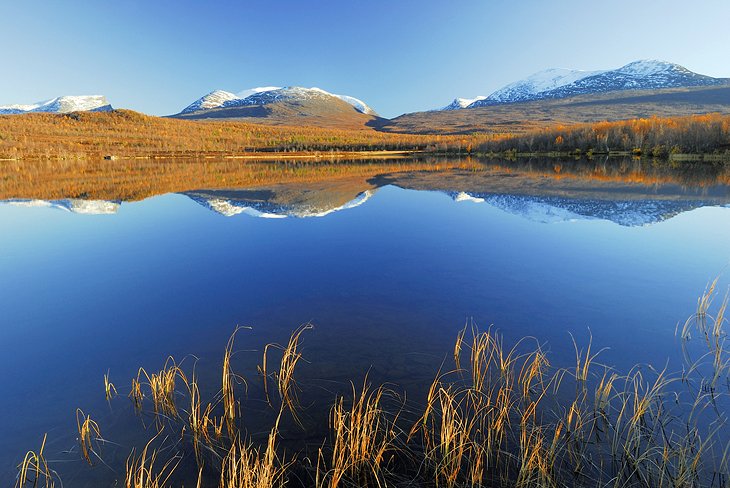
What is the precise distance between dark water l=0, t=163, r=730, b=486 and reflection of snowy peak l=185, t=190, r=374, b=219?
43.3 inches

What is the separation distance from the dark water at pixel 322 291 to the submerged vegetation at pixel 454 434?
31 centimetres

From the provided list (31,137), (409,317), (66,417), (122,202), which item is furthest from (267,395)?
(31,137)

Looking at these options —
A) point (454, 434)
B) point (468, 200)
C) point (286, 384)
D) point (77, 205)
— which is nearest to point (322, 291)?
point (286, 384)

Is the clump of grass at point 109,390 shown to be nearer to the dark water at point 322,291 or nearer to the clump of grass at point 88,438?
the dark water at point 322,291

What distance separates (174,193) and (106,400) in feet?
73.6

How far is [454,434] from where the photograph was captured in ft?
10.2

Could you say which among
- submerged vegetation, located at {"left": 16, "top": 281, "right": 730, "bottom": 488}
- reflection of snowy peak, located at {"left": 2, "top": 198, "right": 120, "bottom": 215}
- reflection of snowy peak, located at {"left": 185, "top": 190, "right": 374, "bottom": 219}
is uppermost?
reflection of snowy peak, located at {"left": 2, "top": 198, "right": 120, "bottom": 215}

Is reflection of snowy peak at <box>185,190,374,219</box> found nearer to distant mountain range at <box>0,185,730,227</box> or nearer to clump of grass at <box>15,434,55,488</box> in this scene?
distant mountain range at <box>0,185,730,227</box>

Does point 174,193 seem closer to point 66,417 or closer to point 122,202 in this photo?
point 122,202

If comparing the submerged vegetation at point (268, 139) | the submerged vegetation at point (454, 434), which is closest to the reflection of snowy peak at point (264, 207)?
the submerged vegetation at point (454, 434)

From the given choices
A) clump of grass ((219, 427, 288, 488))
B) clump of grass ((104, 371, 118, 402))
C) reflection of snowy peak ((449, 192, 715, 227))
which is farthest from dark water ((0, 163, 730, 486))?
clump of grass ((219, 427, 288, 488))

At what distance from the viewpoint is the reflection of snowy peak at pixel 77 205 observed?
1756 centimetres

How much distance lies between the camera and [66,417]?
398 centimetres

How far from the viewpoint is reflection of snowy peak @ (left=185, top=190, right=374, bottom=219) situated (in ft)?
55.5
